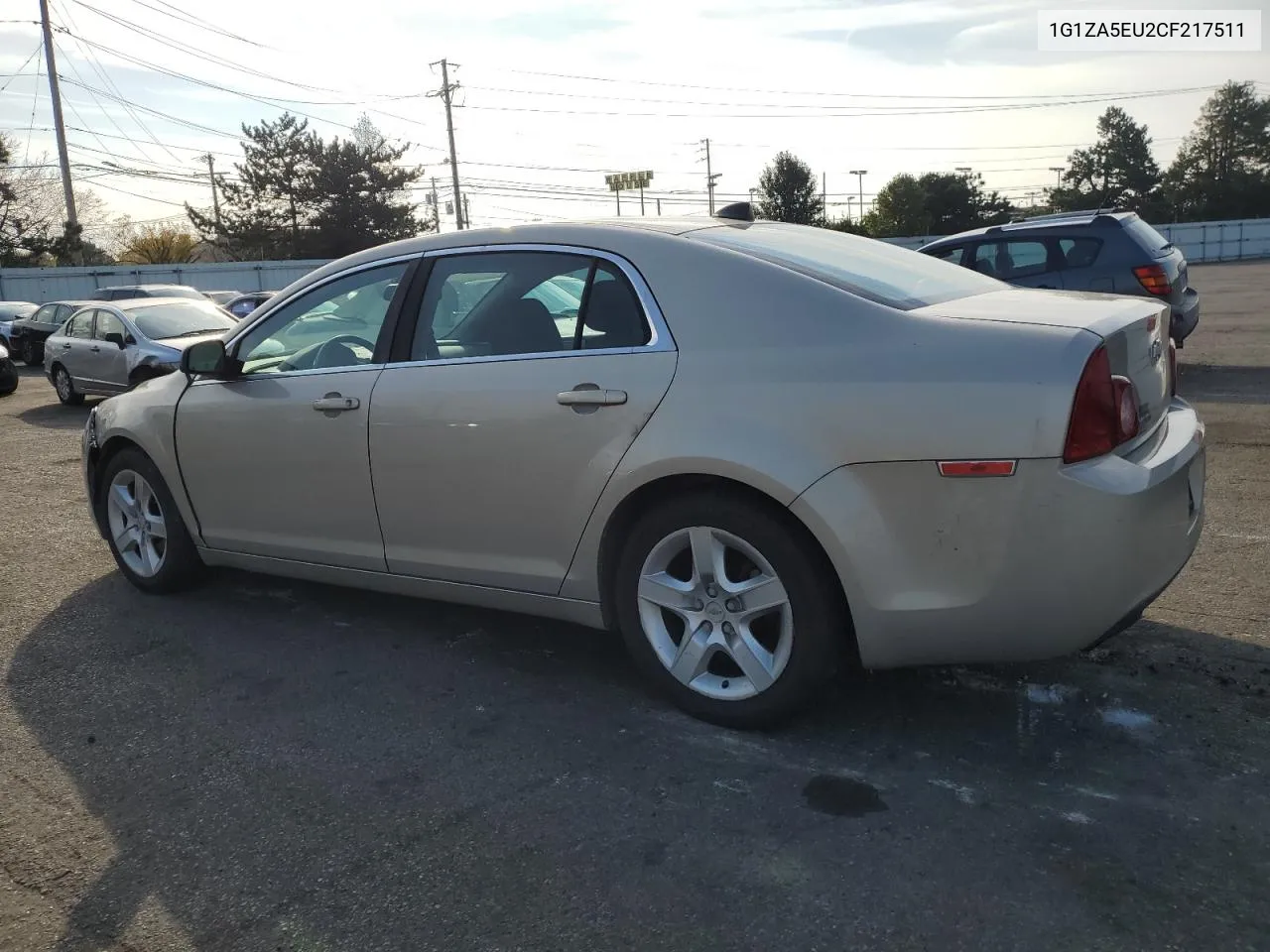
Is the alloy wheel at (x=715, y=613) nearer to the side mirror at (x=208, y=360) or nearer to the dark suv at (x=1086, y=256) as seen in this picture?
the side mirror at (x=208, y=360)

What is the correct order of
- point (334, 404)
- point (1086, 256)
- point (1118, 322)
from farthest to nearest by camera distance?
point (1086, 256) → point (334, 404) → point (1118, 322)

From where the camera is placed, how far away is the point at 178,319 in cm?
1467

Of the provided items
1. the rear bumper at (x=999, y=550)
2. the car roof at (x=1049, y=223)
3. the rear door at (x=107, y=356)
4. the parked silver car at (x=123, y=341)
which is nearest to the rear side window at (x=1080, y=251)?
the car roof at (x=1049, y=223)

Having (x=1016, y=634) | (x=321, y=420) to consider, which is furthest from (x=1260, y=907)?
(x=321, y=420)

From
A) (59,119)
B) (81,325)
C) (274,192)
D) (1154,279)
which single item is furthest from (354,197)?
(1154,279)

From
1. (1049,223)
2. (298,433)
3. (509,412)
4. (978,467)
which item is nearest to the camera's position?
(978,467)

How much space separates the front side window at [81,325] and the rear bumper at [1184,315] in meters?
13.6

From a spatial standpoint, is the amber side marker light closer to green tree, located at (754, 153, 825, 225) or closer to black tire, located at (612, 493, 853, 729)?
black tire, located at (612, 493, 853, 729)

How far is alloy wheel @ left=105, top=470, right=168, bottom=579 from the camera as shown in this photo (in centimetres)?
523

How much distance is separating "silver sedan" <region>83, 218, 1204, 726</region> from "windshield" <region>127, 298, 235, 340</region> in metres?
10.6

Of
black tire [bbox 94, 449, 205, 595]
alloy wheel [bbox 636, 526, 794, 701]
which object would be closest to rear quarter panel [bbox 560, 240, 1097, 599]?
alloy wheel [bbox 636, 526, 794, 701]

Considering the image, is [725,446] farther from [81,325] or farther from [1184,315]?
[81,325]

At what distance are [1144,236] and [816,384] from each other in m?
8.63

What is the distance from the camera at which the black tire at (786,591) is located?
3221 millimetres
